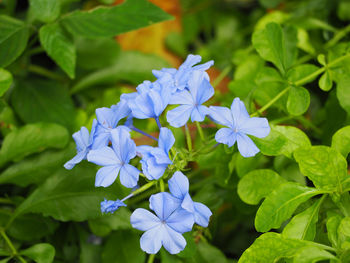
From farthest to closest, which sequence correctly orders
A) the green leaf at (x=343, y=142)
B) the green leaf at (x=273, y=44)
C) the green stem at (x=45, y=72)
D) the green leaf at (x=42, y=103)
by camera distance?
the green stem at (x=45, y=72)
the green leaf at (x=42, y=103)
the green leaf at (x=273, y=44)
the green leaf at (x=343, y=142)

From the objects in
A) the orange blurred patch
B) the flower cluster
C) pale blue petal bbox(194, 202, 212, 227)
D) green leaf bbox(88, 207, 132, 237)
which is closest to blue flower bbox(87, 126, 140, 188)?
the flower cluster

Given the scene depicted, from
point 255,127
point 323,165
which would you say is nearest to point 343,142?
point 323,165

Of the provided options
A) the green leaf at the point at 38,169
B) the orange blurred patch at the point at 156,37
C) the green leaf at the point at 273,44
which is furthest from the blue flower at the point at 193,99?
the orange blurred patch at the point at 156,37

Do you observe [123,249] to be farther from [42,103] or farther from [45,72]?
[45,72]

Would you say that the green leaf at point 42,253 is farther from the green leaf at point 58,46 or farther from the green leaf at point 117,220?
the green leaf at point 58,46

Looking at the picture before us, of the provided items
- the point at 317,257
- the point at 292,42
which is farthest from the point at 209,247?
the point at 292,42

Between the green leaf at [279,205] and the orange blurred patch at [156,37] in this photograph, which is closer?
the green leaf at [279,205]
